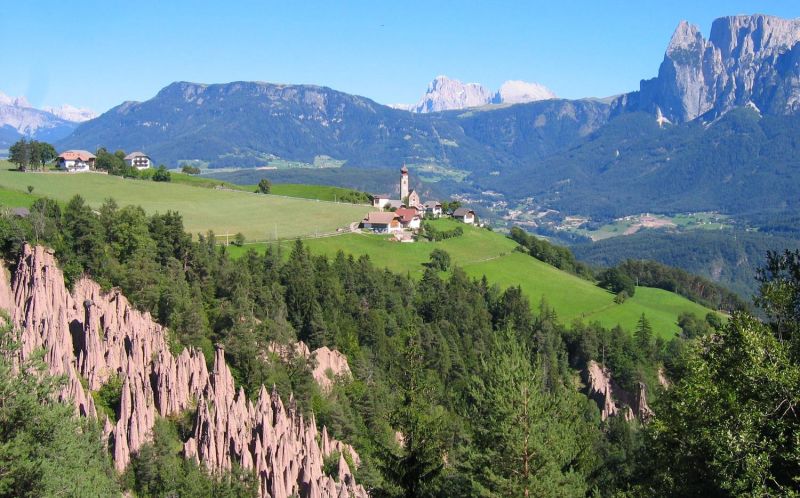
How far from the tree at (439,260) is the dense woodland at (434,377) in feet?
1.83

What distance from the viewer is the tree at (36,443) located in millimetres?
25859

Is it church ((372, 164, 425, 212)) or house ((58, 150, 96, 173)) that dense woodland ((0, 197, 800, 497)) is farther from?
house ((58, 150, 96, 173))

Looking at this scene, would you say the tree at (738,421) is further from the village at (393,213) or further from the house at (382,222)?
the house at (382,222)

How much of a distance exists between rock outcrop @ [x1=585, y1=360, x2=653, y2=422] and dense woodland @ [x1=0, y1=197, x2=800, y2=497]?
1498mm

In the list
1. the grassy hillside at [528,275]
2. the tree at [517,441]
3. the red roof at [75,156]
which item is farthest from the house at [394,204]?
the tree at [517,441]

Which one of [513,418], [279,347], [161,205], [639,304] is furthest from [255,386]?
[639,304]

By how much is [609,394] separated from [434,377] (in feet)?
93.2

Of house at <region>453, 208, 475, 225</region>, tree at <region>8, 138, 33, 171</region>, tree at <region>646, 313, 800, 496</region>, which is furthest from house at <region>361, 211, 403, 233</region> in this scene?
tree at <region>646, 313, 800, 496</region>

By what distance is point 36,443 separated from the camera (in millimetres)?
27188

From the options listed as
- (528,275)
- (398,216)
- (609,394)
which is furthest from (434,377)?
(398,216)

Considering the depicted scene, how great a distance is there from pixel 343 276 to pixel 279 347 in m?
25.5

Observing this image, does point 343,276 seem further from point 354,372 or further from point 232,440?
point 232,440

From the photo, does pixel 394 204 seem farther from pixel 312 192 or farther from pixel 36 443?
pixel 36 443

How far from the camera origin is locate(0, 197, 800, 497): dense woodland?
2398cm
